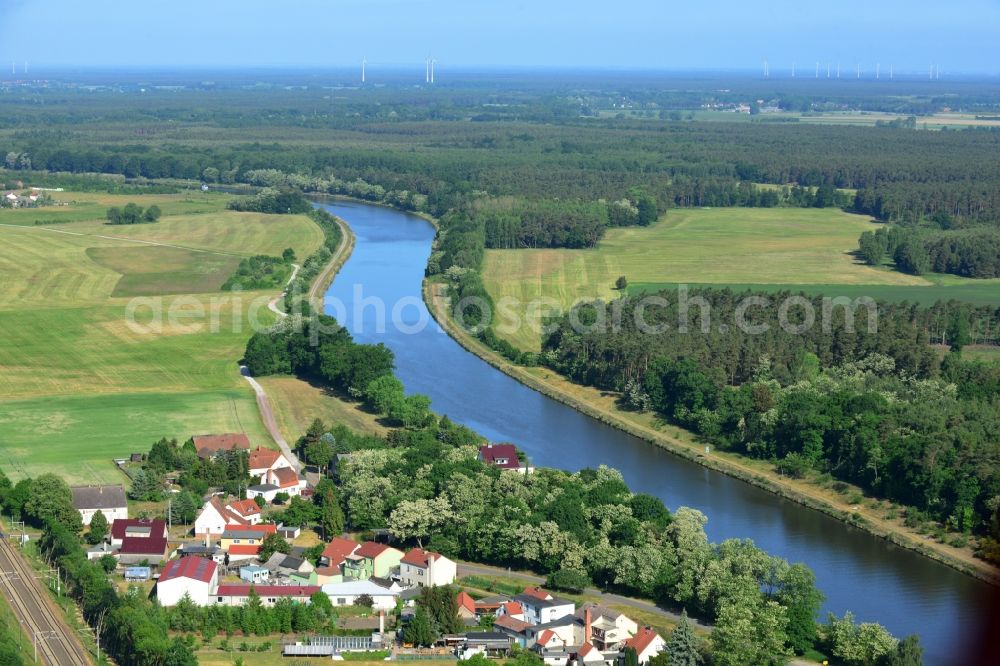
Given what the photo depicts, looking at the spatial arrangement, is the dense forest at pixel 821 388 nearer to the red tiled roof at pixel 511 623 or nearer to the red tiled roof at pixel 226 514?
the red tiled roof at pixel 511 623

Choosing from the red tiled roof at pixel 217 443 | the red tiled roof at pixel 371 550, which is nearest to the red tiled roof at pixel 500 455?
the red tiled roof at pixel 371 550

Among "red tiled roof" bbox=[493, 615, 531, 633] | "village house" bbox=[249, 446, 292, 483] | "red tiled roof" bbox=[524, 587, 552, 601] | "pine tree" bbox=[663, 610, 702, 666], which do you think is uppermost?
"pine tree" bbox=[663, 610, 702, 666]

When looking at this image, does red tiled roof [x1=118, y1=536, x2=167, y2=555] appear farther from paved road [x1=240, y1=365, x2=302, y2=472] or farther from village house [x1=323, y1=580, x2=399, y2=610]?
paved road [x1=240, y1=365, x2=302, y2=472]

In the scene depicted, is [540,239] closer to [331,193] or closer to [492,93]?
[331,193]

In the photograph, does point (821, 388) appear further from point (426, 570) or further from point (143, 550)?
point (143, 550)

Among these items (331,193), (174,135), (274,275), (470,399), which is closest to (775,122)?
(174,135)

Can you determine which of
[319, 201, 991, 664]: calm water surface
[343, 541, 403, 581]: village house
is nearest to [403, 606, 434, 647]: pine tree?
[343, 541, 403, 581]: village house
